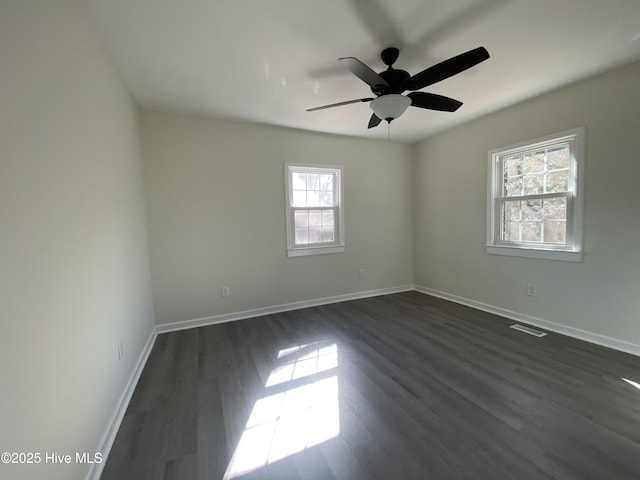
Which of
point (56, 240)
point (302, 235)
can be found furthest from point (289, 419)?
point (302, 235)

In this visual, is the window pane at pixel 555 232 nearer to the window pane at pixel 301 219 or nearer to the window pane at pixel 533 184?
the window pane at pixel 533 184

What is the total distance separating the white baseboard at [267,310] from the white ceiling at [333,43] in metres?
2.57

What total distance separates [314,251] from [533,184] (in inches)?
114

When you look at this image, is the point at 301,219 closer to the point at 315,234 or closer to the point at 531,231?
the point at 315,234

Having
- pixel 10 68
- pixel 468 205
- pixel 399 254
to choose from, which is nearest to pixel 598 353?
pixel 468 205

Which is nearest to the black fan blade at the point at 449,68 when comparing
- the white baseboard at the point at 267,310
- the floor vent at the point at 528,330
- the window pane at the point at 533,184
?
the window pane at the point at 533,184

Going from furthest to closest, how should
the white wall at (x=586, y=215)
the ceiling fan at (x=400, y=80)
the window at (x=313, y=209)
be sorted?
1. the window at (x=313, y=209)
2. the white wall at (x=586, y=215)
3. the ceiling fan at (x=400, y=80)

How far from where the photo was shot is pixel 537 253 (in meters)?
3.13

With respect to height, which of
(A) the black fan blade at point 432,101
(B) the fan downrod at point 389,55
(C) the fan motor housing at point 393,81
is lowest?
(A) the black fan blade at point 432,101

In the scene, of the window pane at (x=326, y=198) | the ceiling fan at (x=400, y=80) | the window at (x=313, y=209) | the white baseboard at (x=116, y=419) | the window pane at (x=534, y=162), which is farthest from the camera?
the window pane at (x=326, y=198)

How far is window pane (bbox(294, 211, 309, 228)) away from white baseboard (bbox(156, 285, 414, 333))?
3.78 feet

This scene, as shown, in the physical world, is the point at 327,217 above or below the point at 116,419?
above

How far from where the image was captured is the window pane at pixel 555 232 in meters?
2.93

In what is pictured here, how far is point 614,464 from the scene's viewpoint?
1.37 m
